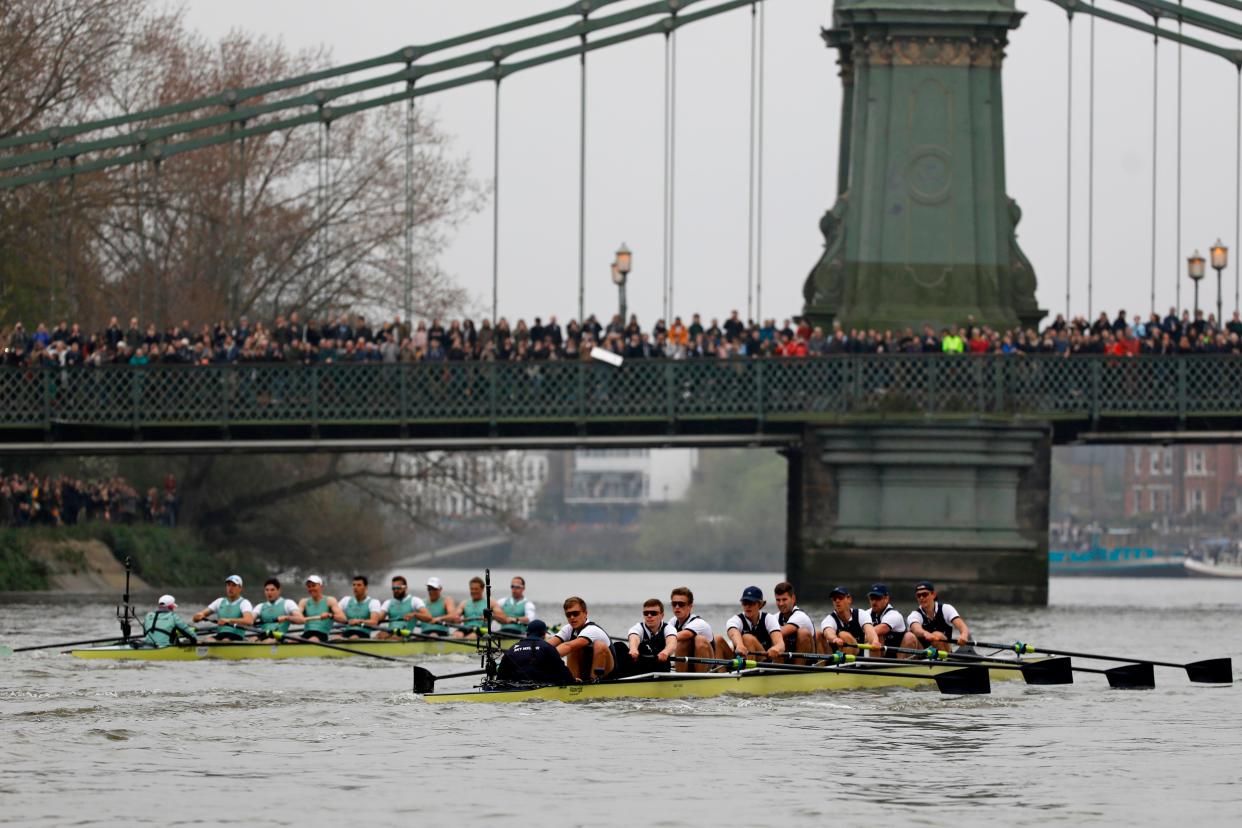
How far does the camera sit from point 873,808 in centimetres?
2295

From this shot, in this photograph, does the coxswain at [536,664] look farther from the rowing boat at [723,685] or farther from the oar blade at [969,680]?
the oar blade at [969,680]

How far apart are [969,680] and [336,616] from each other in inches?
411

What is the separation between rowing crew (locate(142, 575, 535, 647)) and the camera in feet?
123

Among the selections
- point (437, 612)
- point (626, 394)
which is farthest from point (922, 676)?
point (626, 394)

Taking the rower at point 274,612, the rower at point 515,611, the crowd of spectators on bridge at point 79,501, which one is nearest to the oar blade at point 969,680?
the rower at point 515,611

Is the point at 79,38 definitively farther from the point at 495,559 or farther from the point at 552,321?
the point at 495,559

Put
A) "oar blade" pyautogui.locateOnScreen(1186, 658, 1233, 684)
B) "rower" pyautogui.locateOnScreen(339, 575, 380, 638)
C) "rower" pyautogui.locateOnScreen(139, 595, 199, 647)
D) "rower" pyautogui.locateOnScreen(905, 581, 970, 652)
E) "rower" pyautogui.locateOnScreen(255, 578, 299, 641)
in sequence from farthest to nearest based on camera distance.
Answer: "rower" pyautogui.locateOnScreen(339, 575, 380, 638)
"rower" pyautogui.locateOnScreen(255, 578, 299, 641)
"rower" pyautogui.locateOnScreen(139, 595, 199, 647)
"oar blade" pyautogui.locateOnScreen(1186, 658, 1233, 684)
"rower" pyautogui.locateOnScreen(905, 581, 970, 652)

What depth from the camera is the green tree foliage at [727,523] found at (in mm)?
148375

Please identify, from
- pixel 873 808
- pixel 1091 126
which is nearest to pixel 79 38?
pixel 1091 126

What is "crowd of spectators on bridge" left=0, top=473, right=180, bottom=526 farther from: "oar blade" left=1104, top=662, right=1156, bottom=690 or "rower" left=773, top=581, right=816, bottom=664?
"oar blade" left=1104, top=662, right=1156, bottom=690

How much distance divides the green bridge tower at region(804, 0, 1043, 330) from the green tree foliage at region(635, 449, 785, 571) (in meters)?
93.8

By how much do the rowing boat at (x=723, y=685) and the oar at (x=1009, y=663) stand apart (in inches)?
4.9

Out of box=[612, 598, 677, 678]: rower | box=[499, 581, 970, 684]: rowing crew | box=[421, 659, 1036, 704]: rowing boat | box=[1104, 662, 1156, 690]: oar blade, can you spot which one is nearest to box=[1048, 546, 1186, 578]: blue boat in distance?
box=[1104, 662, 1156, 690]: oar blade

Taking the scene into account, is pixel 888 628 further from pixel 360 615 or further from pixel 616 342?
pixel 616 342
